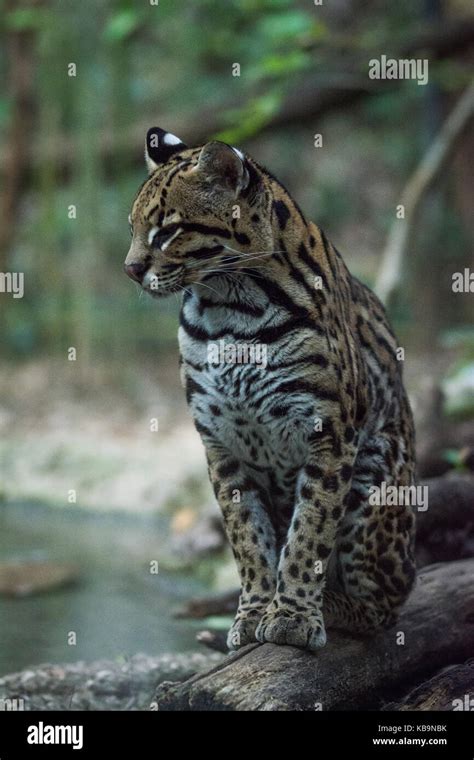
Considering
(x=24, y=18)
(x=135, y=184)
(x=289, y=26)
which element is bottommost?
(x=289, y=26)

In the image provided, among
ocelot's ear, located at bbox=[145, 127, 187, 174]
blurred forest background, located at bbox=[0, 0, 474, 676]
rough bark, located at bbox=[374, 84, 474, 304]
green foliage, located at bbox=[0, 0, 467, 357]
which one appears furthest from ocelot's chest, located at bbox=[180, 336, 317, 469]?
green foliage, located at bbox=[0, 0, 467, 357]

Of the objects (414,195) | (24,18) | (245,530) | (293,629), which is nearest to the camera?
(293,629)

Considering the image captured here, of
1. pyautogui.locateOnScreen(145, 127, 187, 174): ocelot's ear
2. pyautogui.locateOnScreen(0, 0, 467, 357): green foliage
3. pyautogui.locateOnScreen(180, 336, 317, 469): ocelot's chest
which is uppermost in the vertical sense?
pyautogui.locateOnScreen(0, 0, 467, 357): green foliage

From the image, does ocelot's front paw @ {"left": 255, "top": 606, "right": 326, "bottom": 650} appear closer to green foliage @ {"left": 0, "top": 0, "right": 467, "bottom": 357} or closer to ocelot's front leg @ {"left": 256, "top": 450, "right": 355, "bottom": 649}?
ocelot's front leg @ {"left": 256, "top": 450, "right": 355, "bottom": 649}

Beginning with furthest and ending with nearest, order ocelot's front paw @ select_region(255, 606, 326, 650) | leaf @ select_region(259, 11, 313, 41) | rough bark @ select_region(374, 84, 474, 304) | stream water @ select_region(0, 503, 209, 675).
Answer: rough bark @ select_region(374, 84, 474, 304) → leaf @ select_region(259, 11, 313, 41) → stream water @ select_region(0, 503, 209, 675) → ocelot's front paw @ select_region(255, 606, 326, 650)

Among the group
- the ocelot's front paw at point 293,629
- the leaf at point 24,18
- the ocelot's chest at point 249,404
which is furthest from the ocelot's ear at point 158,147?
the leaf at point 24,18

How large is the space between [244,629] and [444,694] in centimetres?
112

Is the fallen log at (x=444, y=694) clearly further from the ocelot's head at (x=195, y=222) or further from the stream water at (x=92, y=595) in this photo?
the ocelot's head at (x=195, y=222)

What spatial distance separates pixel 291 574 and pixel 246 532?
0.38 metres

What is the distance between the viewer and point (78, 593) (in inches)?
337

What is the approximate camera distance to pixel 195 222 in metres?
4.68

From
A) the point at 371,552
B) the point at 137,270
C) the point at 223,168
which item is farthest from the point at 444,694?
the point at 223,168

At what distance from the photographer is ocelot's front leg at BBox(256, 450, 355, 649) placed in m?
4.89

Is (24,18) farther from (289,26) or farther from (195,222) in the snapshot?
(195,222)
